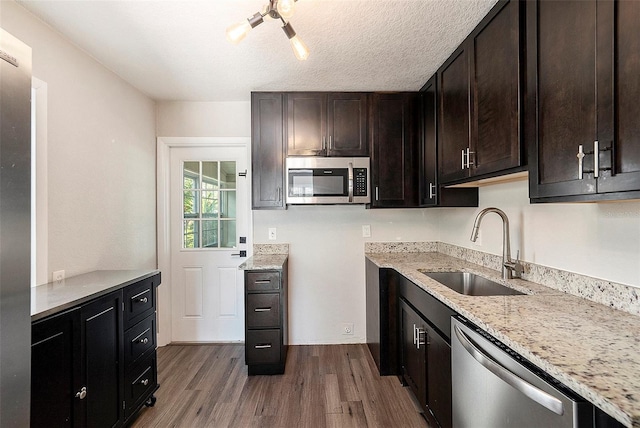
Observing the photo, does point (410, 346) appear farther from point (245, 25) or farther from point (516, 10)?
point (245, 25)

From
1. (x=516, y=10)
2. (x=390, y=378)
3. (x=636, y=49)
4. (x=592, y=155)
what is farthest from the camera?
(x=390, y=378)

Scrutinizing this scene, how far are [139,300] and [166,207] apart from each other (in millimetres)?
1337

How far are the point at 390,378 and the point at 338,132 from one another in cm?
219

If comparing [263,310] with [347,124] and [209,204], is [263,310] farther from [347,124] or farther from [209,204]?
[347,124]

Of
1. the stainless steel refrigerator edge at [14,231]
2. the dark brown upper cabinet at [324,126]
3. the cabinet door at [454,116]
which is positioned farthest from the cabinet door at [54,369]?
the cabinet door at [454,116]

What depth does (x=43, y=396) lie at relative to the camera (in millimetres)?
1170

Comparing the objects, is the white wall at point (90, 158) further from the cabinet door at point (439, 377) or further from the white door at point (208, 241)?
the cabinet door at point (439, 377)

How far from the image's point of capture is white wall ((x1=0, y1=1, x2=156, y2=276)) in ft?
5.66

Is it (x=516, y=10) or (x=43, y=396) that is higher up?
(x=516, y=10)

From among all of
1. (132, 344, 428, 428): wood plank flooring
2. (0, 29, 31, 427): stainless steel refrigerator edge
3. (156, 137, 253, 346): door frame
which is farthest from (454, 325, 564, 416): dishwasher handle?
(156, 137, 253, 346): door frame

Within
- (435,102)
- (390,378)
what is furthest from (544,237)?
(390,378)

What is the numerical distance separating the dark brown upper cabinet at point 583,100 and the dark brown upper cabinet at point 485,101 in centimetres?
8

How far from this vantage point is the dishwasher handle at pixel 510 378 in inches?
30.7

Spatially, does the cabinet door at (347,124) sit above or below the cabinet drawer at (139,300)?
above
